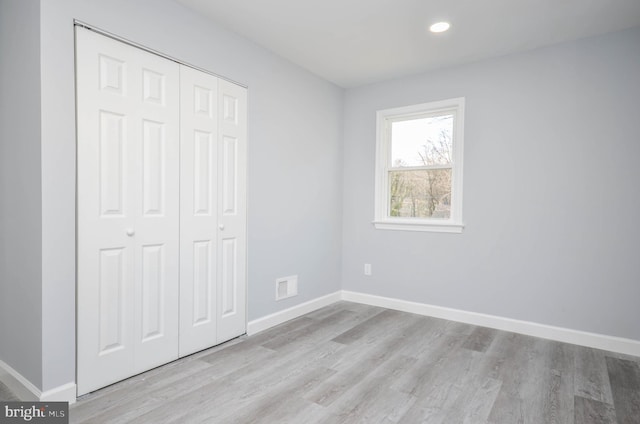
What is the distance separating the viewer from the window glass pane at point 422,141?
12.3ft

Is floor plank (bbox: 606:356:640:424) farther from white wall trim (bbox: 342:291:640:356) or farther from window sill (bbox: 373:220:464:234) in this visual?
window sill (bbox: 373:220:464:234)

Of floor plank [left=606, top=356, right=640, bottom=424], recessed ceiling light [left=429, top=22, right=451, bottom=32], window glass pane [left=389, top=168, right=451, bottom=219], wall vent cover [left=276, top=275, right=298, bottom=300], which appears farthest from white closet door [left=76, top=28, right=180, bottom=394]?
floor plank [left=606, top=356, right=640, bottom=424]

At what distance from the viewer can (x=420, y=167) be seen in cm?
388

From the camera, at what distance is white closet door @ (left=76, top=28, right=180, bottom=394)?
208cm

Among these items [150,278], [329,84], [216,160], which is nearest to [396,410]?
[150,278]

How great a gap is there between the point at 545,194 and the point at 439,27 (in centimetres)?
170

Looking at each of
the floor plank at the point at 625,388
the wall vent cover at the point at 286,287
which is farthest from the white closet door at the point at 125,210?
the floor plank at the point at 625,388

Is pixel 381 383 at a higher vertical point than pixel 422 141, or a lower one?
lower

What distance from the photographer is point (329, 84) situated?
4145mm

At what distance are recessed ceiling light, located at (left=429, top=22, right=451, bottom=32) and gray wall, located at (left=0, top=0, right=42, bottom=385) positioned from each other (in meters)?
2.59

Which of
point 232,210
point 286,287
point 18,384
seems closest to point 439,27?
point 232,210

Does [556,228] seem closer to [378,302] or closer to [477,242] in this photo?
[477,242]

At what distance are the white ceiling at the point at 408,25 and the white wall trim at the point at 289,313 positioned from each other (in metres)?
2.48

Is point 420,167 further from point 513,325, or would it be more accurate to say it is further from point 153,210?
point 153,210
